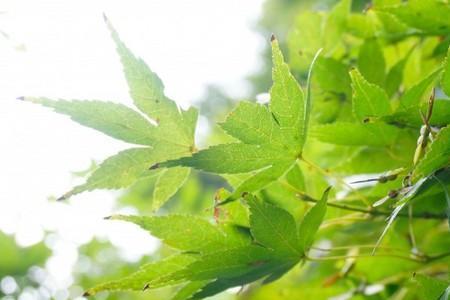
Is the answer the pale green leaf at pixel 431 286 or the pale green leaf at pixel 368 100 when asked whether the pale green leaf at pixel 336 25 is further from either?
the pale green leaf at pixel 431 286

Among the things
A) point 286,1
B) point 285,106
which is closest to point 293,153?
point 285,106

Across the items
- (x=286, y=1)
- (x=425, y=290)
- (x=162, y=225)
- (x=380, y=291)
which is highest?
(x=286, y=1)

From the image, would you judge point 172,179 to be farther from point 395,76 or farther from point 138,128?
point 395,76

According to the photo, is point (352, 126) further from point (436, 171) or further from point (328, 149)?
point (328, 149)

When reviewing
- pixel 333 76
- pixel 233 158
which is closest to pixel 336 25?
pixel 333 76

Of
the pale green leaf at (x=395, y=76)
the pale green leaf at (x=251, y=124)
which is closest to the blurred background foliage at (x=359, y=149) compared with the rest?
the pale green leaf at (x=395, y=76)

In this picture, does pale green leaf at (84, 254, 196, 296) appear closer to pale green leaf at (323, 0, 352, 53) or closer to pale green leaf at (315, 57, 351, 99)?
pale green leaf at (315, 57, 351, 99)

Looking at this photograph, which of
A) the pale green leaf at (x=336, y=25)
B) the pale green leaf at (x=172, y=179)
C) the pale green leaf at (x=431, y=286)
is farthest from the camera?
the pale green leaf at (x=336, y=25)
